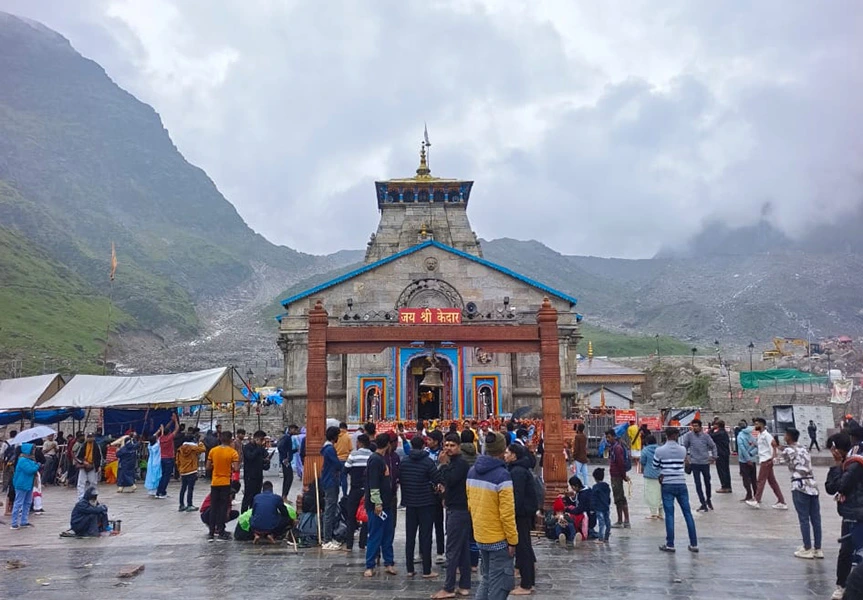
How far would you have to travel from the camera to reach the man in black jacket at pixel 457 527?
7.05m

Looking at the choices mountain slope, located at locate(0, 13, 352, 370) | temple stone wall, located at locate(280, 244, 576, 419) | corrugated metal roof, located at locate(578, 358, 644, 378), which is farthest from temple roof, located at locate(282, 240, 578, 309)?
mountain slope, located at locate(0, 13, 352, 370)

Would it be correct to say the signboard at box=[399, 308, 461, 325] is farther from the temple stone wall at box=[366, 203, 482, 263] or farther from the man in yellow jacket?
the temple stone wall at box=[366, 203, 482, 263]

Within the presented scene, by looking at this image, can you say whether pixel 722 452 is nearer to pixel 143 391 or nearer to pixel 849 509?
pixel 849 509

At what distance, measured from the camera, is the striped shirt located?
29.4 ft

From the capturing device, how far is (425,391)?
90.8 feet

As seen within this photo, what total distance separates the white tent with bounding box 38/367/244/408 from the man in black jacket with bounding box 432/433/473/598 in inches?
517

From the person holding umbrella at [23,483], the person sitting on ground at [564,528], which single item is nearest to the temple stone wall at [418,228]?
the person holding umbrella at [23,483]

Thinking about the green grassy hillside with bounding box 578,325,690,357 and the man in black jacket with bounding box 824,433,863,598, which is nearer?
the man in black jacket with bounding box 824,433,863,598

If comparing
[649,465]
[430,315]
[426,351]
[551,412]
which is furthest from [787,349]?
[551,412]

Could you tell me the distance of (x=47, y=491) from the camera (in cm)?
1705

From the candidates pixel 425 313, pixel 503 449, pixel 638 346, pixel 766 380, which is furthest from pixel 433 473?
pixel 638 346

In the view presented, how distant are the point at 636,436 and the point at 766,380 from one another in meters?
17.6

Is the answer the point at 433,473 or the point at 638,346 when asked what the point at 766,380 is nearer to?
the point at 433,473

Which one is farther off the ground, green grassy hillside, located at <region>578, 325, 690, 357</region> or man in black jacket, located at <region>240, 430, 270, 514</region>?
green grassy hillside, located at <region>578, 325, 690, 357</region>
